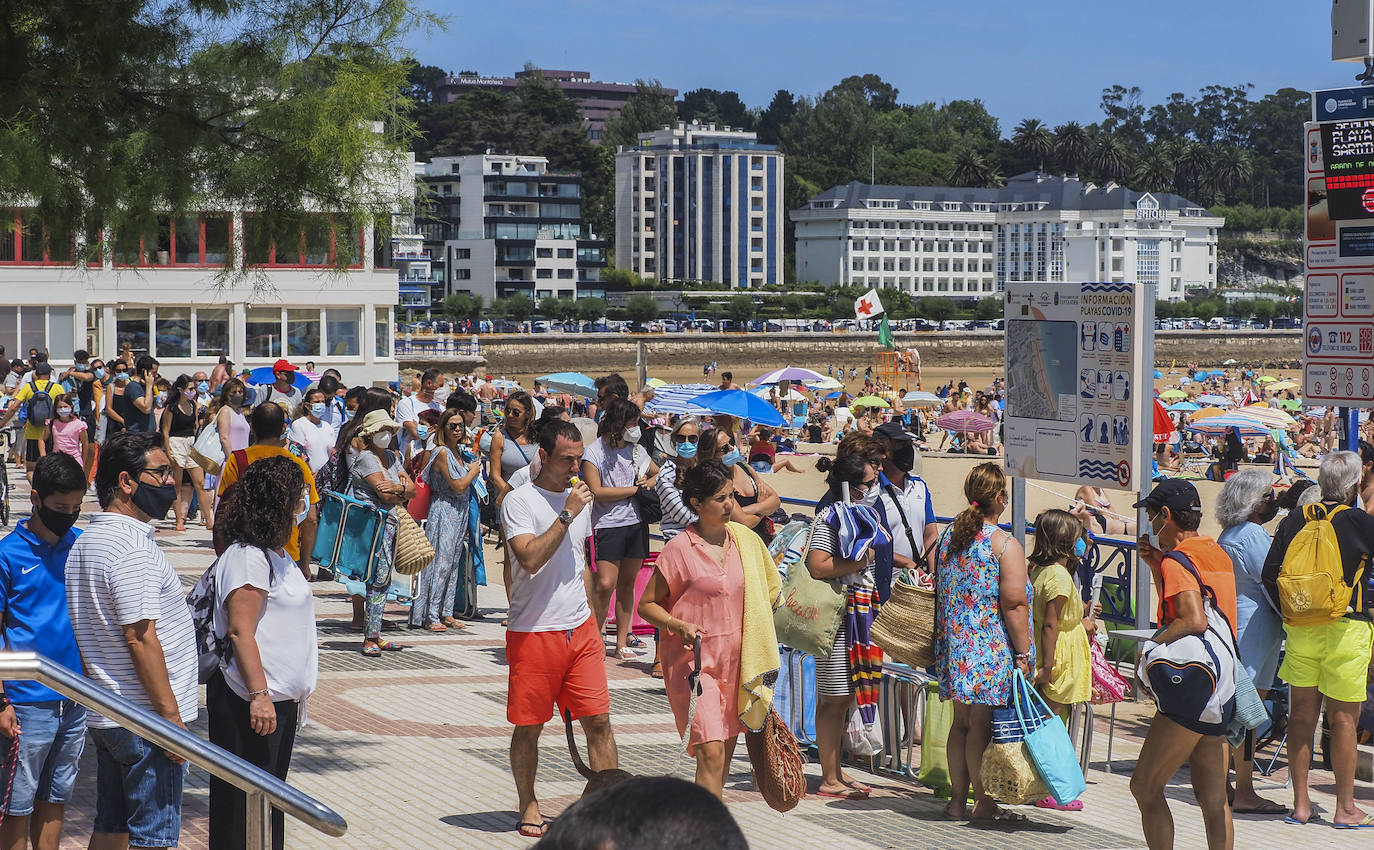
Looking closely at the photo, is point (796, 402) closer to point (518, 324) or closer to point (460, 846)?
point (460, 846)

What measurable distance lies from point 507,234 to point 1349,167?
114 m

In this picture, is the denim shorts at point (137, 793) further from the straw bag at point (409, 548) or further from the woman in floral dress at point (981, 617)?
the straw bag at point (409, 548)

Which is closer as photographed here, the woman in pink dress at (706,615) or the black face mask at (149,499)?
the black face mask at (149,499)

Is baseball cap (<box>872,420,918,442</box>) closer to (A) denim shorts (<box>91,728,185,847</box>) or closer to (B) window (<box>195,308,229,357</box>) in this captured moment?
(A) denim shorts (<box>91,728,185,847</box>)

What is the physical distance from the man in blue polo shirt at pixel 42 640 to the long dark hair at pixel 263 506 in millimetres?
493

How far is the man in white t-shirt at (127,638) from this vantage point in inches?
184

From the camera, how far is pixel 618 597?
9977mm

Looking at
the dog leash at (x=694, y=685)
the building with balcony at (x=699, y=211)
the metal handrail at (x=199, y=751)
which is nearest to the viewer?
the metal handrail at (x=199, y=751)

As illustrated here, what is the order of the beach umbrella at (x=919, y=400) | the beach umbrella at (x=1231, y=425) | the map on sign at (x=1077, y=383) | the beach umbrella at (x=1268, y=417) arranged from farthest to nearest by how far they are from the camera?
1. the beach umbrella at (x=919, y=400)
2. the beach umbrella at (x=1268, y=417)
3. the beach umbrella at (x=1231, y=425)
4. the map on sign at (x=1077, y=383)

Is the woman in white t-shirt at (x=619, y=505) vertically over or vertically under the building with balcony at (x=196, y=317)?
under

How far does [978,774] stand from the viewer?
265 inches

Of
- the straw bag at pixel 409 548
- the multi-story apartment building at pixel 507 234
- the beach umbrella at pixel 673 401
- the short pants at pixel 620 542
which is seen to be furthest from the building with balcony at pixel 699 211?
the short pants at pixel 620 542

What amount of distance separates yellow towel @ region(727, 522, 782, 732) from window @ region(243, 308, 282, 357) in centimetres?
3717

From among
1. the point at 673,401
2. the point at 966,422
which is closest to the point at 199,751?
the point at 673,401
